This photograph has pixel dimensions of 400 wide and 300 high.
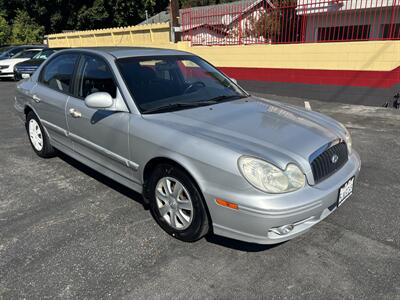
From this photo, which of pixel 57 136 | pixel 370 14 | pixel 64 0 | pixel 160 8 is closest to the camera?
pixel 57 136

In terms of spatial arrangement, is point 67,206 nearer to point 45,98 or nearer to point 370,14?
point 45,98

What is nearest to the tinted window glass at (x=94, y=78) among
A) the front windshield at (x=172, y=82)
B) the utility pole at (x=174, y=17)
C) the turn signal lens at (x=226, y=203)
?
the front windshield at (x=172, y=82)

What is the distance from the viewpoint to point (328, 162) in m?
2.76

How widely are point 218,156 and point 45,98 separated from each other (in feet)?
9.43

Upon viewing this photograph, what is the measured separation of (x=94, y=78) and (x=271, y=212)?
7.83 feet

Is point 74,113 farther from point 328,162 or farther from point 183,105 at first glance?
point 328,162

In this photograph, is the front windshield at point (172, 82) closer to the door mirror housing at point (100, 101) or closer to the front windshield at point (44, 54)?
the door mirror housing at point (100, 101)

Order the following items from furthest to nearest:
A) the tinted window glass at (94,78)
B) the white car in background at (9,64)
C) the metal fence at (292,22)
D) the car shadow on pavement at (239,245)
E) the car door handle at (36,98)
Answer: the white car in background at (9,64)
the metal fence at (292,22)
the car door handle at (36,98)
the tinted window glass at (94,78)
the car shadow on pavement at (239,245)

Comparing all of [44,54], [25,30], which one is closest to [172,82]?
[44,54]

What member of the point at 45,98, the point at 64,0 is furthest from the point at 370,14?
the point at 64,0

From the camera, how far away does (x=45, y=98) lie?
4.35 m

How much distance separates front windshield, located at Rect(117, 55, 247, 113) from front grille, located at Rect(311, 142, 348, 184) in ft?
4.15

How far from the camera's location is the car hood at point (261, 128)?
2570mm

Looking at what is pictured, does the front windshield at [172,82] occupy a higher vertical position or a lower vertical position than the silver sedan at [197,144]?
higher
